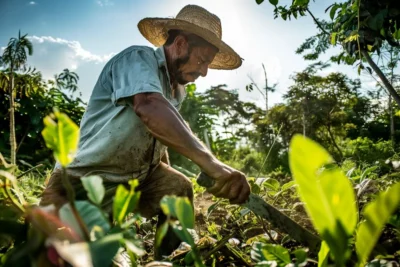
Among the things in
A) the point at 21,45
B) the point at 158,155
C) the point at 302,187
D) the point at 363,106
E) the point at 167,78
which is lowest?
the point at 158,155

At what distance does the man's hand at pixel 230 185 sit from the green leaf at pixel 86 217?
76 cm

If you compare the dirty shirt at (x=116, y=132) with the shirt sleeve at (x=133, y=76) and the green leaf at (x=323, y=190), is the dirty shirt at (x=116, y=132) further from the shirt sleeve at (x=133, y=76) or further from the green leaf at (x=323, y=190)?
the green leaf at (x=323, y=190)

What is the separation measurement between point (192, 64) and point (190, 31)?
23 cm

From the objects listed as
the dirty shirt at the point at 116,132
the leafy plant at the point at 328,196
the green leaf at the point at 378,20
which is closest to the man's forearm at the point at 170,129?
the dirty shirt at the point at 116,132

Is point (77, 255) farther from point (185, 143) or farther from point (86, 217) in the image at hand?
point (185, 143)

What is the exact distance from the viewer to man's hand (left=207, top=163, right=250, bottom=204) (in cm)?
107

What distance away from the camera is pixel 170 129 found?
1195mm

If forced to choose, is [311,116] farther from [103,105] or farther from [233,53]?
[103,105]

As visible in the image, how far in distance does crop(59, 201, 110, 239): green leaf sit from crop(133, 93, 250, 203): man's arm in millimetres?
758

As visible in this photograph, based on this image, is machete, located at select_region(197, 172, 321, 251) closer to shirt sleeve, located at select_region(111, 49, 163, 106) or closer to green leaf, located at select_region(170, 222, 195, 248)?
shirt sleeve, located at select_region(111, 49, 163, 106)

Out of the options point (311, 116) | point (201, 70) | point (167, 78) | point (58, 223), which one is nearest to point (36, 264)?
point (58, 223)

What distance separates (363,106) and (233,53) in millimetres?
16676

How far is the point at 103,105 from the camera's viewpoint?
5.82ft

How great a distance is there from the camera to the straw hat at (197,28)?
2.05 meters
